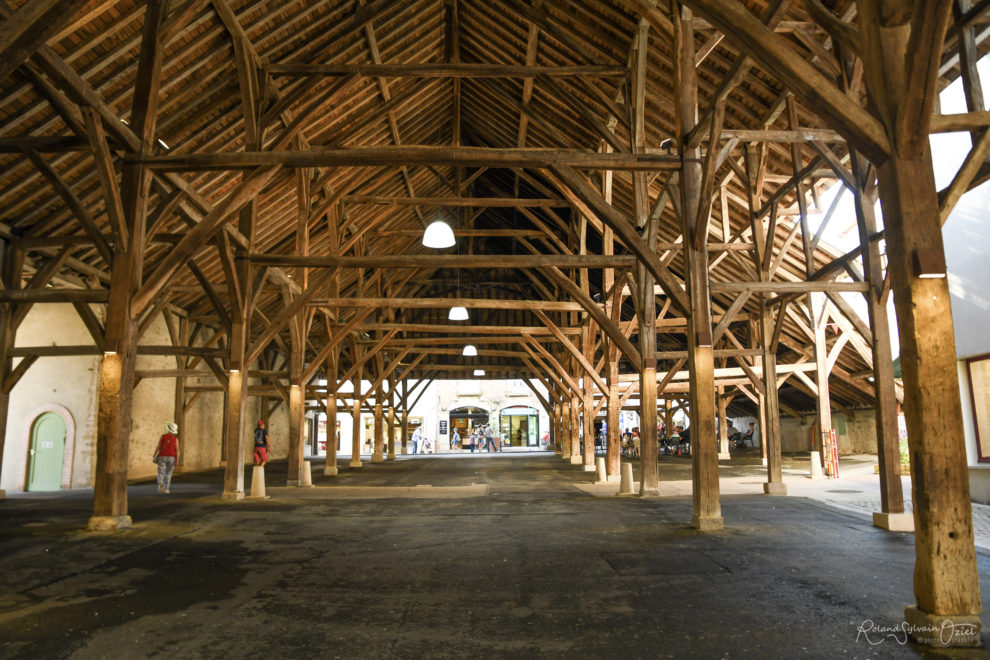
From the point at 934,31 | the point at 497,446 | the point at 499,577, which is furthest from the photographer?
the point at 497,446

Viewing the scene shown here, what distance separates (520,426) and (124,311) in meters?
25.8

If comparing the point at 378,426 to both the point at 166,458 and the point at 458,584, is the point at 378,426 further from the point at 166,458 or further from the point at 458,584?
the point at 458,584

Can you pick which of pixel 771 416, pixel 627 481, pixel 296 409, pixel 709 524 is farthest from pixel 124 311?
pixel 771 416

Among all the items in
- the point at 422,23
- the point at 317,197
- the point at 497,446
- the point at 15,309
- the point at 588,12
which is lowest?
the point at 497,446

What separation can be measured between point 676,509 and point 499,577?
3991 mm

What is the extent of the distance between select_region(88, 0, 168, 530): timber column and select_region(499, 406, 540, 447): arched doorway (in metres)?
24.7

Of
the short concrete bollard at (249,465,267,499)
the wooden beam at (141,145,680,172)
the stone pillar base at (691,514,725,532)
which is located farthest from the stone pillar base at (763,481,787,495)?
the short concrete bollard at (249,465,267,499)

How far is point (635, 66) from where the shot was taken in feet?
30.0

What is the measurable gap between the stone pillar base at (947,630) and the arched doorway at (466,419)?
27729 mm

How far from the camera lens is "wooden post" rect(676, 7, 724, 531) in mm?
6340

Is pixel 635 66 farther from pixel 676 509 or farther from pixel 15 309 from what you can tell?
pixel 15 309

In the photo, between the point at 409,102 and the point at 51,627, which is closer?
the point at 51,627

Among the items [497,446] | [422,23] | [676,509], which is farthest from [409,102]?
[497,446]

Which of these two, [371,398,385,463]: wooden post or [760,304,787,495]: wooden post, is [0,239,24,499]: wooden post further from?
[371,398,385,463]: wooden post
